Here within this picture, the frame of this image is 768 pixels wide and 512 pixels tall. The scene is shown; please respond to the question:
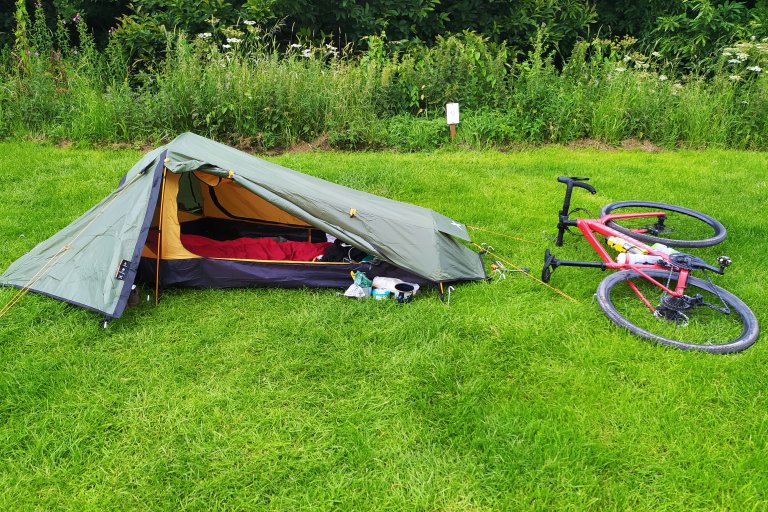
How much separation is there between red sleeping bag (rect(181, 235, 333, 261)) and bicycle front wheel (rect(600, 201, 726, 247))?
2243 mm

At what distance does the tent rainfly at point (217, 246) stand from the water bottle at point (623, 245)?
891 millimetres

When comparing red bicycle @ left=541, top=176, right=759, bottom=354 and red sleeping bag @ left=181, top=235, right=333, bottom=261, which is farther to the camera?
red sleeping bag @ left=181, top=235, right=333, bottom=261

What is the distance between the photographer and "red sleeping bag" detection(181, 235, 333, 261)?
389 cm

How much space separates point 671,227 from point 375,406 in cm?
323

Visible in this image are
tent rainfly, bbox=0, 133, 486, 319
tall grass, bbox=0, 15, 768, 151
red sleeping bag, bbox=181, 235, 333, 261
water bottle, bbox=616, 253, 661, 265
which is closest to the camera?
tent rainfly, bbox=0, 133, 486, 319

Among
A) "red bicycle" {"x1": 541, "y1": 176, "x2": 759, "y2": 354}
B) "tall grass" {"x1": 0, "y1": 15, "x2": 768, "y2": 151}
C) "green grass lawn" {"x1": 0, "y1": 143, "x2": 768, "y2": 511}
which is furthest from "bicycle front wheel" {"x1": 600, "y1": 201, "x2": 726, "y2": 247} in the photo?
"tall grass" {"x1": 0, "y1": 15, "x2": 768, "y2": 151}

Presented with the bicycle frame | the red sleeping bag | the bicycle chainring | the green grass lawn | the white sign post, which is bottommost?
the green grass lawn

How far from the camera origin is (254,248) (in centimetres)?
398

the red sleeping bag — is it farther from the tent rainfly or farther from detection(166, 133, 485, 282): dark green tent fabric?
detection(166, 133, 485, 282): dark green tent fabric

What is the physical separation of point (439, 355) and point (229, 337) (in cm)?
120

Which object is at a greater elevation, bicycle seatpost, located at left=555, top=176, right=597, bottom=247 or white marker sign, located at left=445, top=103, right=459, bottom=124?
white marker sign, located at left=445, top=103, right=459, bottom=124

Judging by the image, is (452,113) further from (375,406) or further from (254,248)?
(375,406)

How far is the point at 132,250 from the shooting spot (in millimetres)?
3197

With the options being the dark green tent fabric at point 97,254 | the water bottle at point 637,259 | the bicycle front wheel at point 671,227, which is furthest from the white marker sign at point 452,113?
the dark green tent fabric at point 97,254
